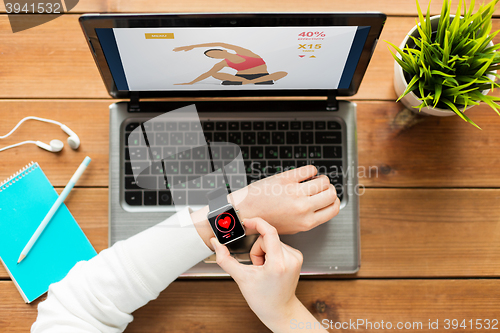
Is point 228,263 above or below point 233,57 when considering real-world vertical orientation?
below

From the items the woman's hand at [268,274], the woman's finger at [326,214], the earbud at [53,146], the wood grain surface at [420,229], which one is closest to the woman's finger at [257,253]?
the woman's hand at [268,274]

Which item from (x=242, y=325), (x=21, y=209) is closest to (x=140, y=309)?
(x=242, y=325)

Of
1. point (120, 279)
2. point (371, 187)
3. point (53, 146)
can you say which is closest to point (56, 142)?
point (53, 146)

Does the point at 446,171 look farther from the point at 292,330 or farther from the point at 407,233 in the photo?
the point at 292,330

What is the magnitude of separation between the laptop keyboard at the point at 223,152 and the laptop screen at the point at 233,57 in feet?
0.25

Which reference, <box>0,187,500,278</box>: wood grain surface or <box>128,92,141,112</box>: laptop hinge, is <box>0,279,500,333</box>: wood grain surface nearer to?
<box>0,187,500,278</box>: wood grain surface

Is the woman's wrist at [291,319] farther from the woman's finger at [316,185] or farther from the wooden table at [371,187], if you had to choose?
the woman's finger at [316,185]

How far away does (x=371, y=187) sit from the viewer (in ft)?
2.27

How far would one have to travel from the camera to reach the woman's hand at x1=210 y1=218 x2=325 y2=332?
55 centimetres

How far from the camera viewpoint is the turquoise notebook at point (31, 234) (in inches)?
25.5

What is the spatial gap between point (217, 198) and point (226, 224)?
0.06 meters

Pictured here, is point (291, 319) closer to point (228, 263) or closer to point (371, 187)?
point (228, 263)

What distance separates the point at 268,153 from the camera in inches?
25.7

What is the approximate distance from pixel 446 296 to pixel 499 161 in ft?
1.01
